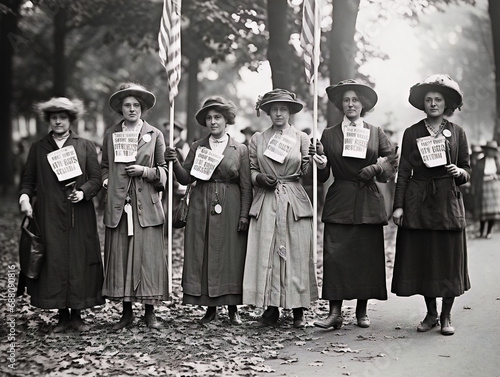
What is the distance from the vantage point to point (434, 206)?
21.7 feet

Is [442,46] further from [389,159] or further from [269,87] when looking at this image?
[389,159]

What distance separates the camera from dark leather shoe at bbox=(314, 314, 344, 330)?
6.82 m

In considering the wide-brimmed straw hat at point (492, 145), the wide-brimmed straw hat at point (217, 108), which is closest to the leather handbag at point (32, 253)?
the wide-brimmed straw hat at point (217, 108)

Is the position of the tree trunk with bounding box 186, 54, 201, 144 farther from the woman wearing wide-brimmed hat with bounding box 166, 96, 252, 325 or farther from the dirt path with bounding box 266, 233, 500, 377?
the dirt path with bounding box 266, 233, 500, 377

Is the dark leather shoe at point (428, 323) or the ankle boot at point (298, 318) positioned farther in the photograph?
the ankle boot at point (298, 318)

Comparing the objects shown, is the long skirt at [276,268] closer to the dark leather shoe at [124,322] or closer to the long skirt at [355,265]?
the long skirt at [355,265]

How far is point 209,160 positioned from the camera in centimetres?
691

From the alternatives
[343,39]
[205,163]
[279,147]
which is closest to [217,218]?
[205,163]

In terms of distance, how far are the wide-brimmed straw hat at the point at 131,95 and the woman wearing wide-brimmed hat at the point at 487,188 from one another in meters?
9.15

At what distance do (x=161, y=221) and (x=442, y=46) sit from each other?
2209cm

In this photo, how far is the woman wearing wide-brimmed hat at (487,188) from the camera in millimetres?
13945

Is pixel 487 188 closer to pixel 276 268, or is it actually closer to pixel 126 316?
pixel 276 268

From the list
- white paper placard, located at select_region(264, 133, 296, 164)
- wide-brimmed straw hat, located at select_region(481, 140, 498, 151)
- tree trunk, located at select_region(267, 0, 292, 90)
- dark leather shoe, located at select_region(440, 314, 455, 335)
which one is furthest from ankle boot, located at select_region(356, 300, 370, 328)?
wide-brimmed straw hat, located at select_region(481, 140, 498, 151)

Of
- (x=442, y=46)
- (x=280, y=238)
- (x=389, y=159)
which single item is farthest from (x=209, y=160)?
(x=442, y=46)
